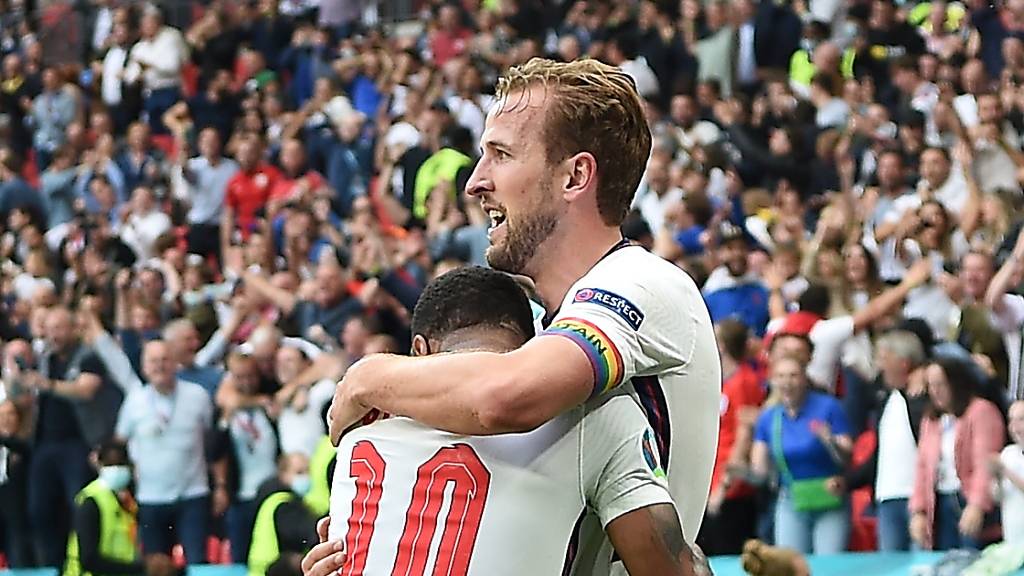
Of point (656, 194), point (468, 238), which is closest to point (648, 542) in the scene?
point (468, 238)

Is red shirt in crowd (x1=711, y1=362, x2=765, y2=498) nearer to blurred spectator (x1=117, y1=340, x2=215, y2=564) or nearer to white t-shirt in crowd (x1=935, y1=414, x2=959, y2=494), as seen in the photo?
white t-shirt in crowd (x1=935, y1=414, x2=959, y2=494)

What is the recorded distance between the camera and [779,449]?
850 centimetres

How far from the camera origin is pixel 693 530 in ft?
10.2

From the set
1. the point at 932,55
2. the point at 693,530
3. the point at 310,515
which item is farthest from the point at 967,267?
the point at 693,530

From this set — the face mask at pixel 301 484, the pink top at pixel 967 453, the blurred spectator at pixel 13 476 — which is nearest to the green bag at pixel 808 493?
the pink top at pixel 967 453

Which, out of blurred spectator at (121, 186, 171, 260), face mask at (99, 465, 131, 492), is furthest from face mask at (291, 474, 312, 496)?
blurred spectator at (121, 186, 171, 260)

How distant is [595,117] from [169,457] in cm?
725

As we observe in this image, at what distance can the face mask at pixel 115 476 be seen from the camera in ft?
31.4

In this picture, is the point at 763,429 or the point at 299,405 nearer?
the point at 763,429

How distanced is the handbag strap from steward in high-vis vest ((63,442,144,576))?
10.6 feet

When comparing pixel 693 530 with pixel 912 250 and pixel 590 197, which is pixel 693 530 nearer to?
pixel 590 197

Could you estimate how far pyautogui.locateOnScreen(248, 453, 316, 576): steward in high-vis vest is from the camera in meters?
8.48

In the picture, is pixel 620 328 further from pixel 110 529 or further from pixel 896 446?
pixel 110 529

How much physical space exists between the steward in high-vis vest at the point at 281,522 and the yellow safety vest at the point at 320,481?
4cm
